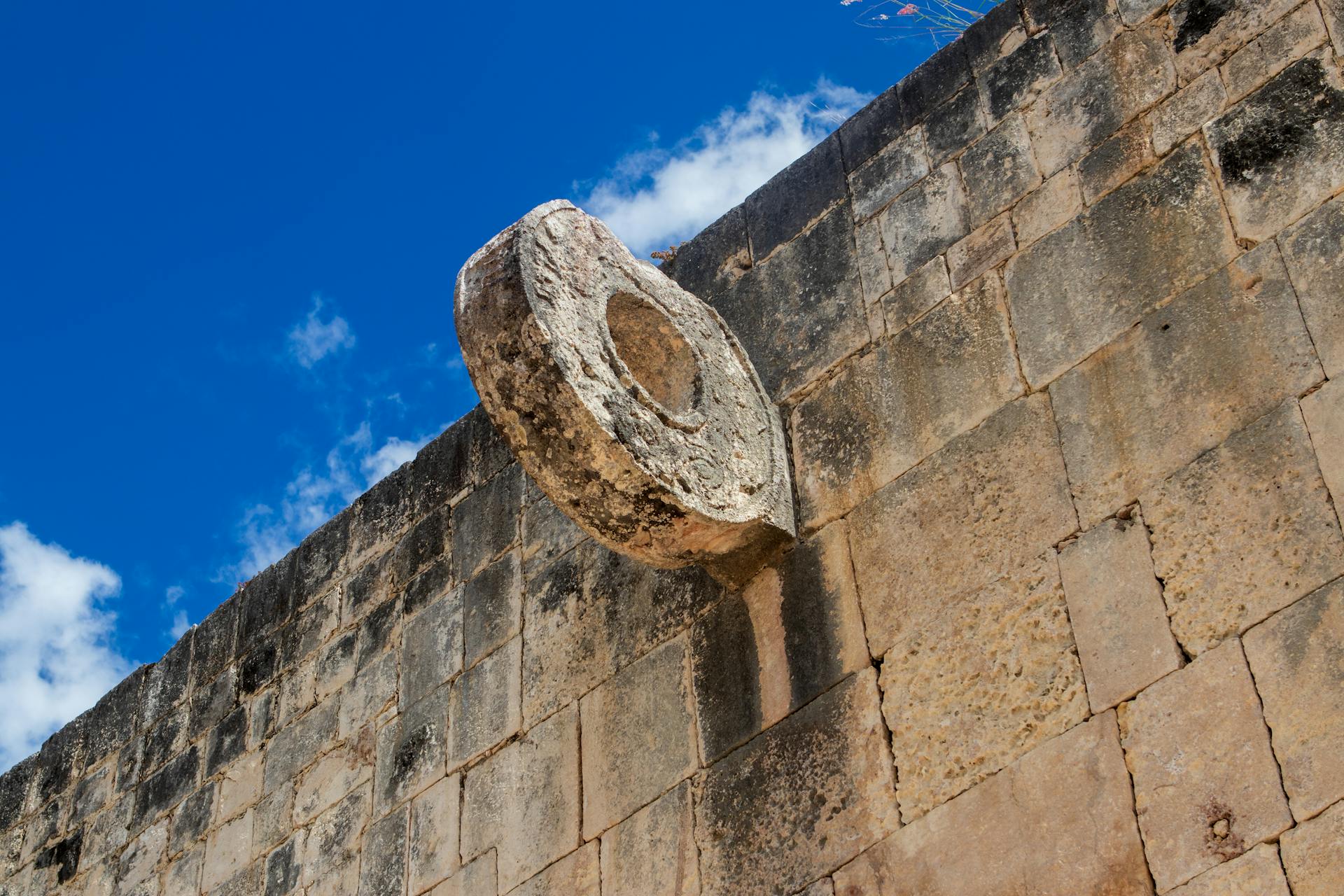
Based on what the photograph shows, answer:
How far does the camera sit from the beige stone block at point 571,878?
432 centimetres

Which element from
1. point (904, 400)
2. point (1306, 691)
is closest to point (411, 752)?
point (904, 400)

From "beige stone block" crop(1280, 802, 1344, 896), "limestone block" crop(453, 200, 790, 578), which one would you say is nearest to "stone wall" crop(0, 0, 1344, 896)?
"beige stone block" crop(1280, 802, 1344, 896)

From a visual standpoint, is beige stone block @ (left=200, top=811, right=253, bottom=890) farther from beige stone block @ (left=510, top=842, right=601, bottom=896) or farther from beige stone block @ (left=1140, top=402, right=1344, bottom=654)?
beige stone block @ (left=1140, top=402, right=1344, bottom=654)

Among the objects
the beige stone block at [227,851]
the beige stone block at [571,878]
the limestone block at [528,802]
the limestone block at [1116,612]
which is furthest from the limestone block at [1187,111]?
the beige stone block at [227,851]

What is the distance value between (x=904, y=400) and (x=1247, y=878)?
1.65 m

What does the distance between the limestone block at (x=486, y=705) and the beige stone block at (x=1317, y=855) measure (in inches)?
99.5

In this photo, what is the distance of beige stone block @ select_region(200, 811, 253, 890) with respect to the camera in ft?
18.8

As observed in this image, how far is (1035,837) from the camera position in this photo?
3336 millimetres

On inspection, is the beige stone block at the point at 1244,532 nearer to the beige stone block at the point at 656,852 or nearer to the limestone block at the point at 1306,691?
the limestone block at the point at 1306,691

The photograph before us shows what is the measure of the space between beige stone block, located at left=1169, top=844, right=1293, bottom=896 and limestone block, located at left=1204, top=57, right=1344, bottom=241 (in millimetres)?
1435

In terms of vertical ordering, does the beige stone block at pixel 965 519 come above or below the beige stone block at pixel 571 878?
above

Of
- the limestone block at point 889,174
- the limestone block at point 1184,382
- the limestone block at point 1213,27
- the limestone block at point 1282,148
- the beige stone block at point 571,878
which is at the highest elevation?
the limestone block at point 889,174

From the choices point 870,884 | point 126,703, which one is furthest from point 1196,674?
point 126,703

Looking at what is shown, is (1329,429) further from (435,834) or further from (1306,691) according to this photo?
(435,834)
